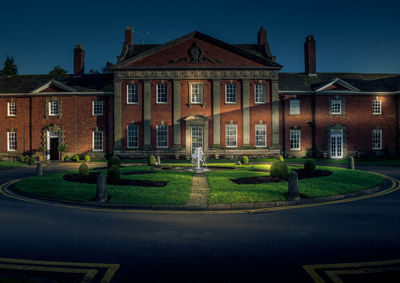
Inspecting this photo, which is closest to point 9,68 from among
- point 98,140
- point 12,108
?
point 12,108

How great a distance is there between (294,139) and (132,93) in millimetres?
18685

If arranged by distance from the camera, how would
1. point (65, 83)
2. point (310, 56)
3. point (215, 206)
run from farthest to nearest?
point (310, 56) < point (65, 83) < point (215, 206)

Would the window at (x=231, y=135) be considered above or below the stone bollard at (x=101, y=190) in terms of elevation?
above

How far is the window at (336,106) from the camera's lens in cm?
2914

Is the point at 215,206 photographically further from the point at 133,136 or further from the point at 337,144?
the point at 337,144

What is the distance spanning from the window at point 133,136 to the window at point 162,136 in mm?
2323

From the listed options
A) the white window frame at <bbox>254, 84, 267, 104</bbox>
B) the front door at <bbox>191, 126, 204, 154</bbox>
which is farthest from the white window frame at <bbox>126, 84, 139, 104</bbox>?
the white window frame at <bbox>254, 84, 267, 104</bbox>

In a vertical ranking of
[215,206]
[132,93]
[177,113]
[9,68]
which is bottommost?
[215,206]

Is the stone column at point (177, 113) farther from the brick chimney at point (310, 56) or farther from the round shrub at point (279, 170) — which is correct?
the brick chimney at point (310, 56)

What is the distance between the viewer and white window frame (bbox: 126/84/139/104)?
2798cm

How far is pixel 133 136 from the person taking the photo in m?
28.0

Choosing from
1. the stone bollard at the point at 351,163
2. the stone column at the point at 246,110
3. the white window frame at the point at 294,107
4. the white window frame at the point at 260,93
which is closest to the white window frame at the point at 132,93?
the stone column at the point at 246,110

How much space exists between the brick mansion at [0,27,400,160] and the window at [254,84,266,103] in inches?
4.3

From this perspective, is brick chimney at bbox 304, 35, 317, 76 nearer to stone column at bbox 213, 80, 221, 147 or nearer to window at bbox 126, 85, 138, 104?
stone column at bbox 213, 80, 221, 147
